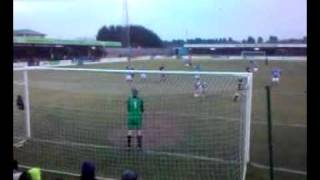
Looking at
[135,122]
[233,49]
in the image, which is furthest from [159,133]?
[233,49]

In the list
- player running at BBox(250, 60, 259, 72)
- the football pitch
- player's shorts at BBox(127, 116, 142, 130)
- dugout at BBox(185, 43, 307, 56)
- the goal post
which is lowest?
the football pitch

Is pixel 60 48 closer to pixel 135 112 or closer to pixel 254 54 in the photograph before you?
pixel 254 54

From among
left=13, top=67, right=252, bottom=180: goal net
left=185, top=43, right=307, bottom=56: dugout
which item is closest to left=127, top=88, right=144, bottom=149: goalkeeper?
left=13, top=67, right=252, bottom=180: goal net

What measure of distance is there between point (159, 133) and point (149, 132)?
22cm

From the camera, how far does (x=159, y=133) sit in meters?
10.5

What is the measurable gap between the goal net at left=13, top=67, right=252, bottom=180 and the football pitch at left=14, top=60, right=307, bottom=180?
0.02 meters

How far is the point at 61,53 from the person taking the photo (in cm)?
3944

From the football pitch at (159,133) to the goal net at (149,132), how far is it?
0.06 feet

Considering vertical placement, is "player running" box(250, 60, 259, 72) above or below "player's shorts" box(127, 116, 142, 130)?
above

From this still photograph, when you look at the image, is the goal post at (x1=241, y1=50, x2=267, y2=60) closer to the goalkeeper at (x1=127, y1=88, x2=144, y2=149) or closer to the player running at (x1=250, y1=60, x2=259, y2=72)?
the player running at (x1=250, y1=60, x2=259, y2=72)

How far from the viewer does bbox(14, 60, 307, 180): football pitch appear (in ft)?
27.0

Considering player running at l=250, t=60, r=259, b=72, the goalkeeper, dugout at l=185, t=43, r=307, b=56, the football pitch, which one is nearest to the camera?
the football pitch

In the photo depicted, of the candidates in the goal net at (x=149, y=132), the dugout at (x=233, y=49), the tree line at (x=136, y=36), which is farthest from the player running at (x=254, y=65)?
the goal net at (x=149, y=132)
